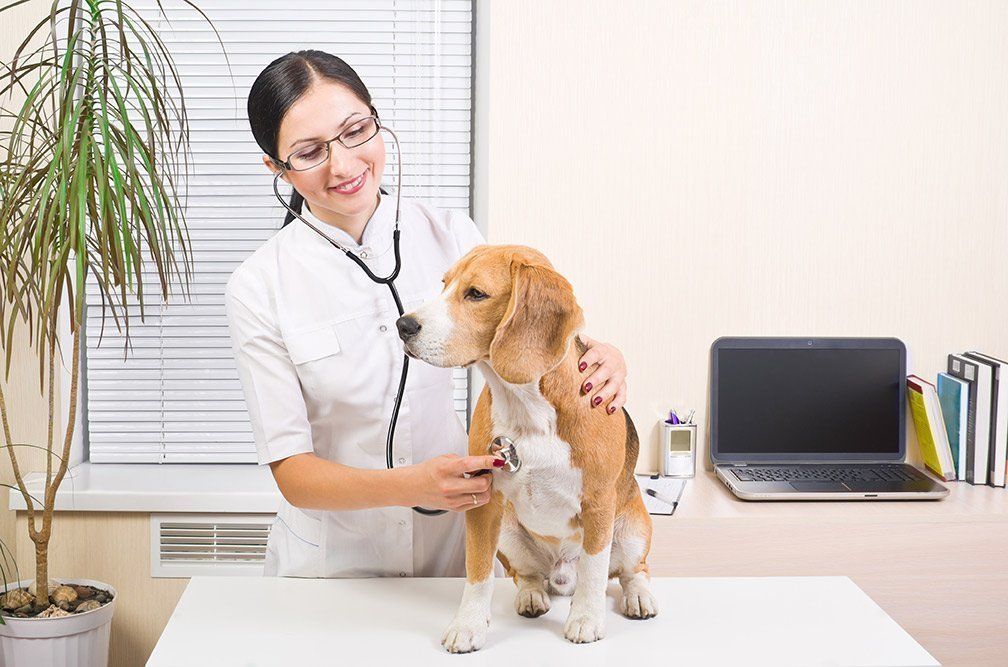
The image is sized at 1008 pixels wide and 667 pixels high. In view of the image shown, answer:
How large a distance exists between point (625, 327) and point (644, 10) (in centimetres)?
86

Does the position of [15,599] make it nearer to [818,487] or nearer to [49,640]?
[49,640]

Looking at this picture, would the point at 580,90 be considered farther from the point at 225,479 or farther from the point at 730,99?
the point at 225,479

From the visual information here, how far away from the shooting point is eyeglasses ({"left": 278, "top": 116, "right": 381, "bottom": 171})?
4.47 ft

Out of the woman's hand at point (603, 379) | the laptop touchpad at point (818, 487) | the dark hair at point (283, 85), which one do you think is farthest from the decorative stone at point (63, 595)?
the laptop touchpad at point (818, 487)

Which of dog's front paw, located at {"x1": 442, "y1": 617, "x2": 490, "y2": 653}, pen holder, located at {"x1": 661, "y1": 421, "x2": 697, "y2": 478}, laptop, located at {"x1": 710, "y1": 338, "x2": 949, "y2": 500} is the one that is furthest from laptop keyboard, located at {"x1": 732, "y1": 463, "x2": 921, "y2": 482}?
dog's front paw, located at {"x1": 442, "y1": 617, "x2": 490, "y2": 653}

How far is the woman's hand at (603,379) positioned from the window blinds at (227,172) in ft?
5.10

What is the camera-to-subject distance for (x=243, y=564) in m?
2.54

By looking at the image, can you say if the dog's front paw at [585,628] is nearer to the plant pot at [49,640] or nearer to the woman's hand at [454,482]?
the woman's hand at [454,482]

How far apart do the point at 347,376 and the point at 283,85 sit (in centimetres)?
45

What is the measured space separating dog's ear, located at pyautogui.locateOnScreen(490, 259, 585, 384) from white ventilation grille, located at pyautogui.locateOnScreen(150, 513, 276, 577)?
5.26 feet

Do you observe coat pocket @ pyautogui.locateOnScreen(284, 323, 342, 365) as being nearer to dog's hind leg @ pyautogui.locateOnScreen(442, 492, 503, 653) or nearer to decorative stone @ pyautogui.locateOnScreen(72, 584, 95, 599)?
dog's hind leg @ pyautogui.locateOnScreen(442, 492, 503, 653)

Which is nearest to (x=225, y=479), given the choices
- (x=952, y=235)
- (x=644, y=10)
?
(x=644, y=10)

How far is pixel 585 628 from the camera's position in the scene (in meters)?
1.25

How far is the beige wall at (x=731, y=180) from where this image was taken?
2512 millimetres
